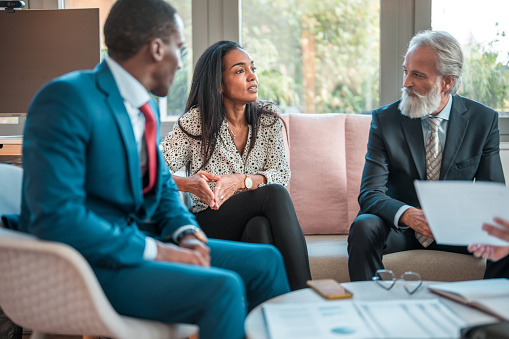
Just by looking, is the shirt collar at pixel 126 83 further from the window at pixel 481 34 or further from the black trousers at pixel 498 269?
the window at pixel 481 34

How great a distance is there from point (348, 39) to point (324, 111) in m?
0.43

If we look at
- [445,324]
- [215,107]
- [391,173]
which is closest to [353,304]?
[445,324]

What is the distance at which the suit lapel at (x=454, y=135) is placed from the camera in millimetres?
2363

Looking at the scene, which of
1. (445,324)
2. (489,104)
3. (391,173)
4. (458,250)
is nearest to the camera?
(445,324)

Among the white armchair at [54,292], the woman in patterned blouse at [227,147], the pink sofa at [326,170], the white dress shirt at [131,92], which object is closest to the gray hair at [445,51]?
the pink sofa at [326,170]

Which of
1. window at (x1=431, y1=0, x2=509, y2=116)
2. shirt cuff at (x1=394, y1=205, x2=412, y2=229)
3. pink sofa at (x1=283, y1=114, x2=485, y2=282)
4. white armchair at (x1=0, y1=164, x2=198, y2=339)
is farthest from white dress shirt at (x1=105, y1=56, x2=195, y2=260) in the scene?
window at (x1=431, y1=0, x2=509, y2=116)

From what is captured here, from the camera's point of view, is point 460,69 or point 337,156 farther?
point 337,156

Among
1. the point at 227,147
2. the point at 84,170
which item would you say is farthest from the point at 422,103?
the point at 84,170

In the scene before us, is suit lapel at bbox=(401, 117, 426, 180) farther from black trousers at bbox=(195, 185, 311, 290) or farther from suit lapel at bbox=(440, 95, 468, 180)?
black trousers at bbox=(195, 185, 311, 290)

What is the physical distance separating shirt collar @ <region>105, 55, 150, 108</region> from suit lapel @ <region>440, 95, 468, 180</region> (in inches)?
55.5

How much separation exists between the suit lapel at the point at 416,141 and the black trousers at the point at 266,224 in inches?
23.5

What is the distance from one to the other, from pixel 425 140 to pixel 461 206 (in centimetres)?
101

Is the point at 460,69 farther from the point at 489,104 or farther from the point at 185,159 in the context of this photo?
the point at 185,159

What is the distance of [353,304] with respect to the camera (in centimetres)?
139
